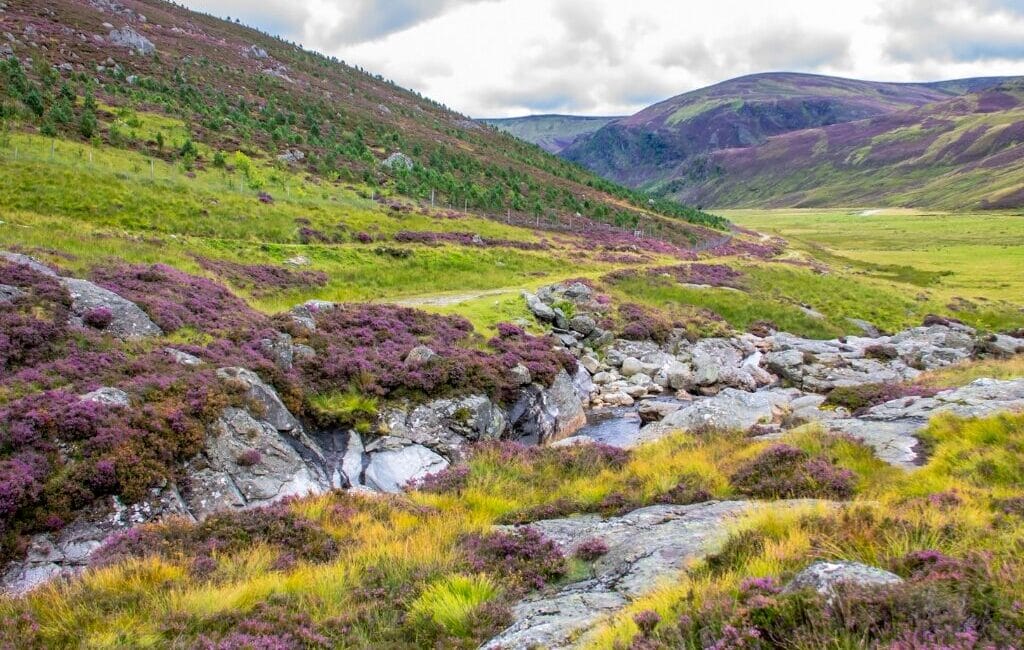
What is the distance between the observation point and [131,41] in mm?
80875

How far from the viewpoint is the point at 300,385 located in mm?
16984

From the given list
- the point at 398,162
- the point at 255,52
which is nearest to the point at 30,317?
the point at 398,162

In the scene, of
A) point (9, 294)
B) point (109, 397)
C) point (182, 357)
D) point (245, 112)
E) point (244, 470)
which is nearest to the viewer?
point (109, 397)

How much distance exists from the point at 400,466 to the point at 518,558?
354 inches

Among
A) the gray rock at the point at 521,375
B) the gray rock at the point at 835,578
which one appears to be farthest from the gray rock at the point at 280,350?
the gray rock at the point at 835,578

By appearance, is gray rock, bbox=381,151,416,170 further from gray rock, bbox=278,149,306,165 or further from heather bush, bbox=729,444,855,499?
heather bush, bbox=729,444,855,499

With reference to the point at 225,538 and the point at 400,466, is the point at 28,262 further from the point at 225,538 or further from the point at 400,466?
the point at 225,538

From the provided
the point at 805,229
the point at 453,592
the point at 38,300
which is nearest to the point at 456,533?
the point at 453,592

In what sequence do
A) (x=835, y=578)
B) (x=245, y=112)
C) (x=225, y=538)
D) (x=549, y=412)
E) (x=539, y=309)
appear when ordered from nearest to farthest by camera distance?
1. (x=835, y=578)
2. (x=225, y=538)
3. (x=549, y=412)
4. (x=539, y=309)
5. (x=245, y=112)

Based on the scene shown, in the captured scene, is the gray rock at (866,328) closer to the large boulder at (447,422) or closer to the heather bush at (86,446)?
the large boulder at (447,422)

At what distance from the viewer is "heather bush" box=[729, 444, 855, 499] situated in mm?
9086

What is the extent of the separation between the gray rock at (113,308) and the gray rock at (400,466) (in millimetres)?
7914

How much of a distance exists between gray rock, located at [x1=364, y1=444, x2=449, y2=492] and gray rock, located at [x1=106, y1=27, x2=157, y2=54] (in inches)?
3635

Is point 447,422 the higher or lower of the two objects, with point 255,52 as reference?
lower
